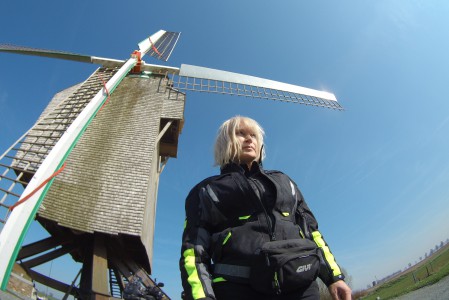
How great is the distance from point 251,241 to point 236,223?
7.7 inches

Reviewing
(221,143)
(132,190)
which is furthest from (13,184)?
(221,143)

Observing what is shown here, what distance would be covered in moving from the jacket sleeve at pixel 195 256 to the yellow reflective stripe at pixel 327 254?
0.79 meters

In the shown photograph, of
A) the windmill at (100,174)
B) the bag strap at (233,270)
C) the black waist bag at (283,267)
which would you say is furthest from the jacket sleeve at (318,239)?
the windmill at (100,174)

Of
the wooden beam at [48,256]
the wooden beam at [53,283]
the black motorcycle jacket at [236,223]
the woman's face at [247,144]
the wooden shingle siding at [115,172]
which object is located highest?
the wooden shingle siding at [115,172]

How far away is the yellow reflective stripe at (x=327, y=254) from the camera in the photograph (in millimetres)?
1779

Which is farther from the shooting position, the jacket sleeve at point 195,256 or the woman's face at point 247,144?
the woman's face at point 247,144

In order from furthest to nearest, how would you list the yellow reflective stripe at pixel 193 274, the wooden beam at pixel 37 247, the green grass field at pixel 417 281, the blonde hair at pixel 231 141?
the green grass field at pixel 417 281 → the wooden beam at pixel 37 247 → the blonde hair at pixel 231 141 → the yellow reflective stripe at pixel 193 274

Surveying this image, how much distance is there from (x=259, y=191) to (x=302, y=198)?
1.65ft

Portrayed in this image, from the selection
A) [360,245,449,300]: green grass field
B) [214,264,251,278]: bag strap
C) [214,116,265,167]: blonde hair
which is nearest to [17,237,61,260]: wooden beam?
[214,116,265,167]: blonde hair

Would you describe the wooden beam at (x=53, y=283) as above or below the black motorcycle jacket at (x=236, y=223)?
above

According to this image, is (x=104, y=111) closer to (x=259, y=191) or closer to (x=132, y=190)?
(x=132, y=190)

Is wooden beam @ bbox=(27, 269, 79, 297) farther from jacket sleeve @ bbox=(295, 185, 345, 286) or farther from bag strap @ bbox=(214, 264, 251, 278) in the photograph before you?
jacket sleeve @ bbox=(295, 185, 345, 286)

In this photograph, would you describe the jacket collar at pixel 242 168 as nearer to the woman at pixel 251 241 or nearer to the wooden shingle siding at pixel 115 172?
the woman at pixel 251 241

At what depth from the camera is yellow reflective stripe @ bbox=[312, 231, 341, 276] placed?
5.84ft
